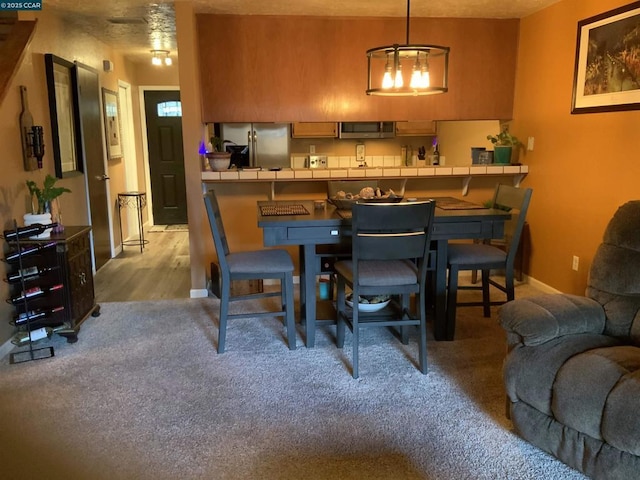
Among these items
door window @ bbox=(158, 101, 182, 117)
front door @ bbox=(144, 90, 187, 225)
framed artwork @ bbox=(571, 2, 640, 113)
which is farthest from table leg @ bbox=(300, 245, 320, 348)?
door window @ bbox=(158, 101, 182, 117)

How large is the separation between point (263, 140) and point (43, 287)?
3.13m

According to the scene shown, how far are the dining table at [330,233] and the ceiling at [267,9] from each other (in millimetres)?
1619

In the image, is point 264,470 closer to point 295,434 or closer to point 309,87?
point 295,434

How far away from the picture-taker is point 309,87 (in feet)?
14.3

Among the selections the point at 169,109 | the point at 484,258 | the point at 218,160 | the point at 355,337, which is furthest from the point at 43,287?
the point at 169,109

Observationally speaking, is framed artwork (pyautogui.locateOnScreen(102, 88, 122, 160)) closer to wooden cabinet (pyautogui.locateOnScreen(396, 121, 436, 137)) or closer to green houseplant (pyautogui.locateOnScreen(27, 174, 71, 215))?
green houseplant (pyautogui.locateOnScreen(27, 174, 71, 215))

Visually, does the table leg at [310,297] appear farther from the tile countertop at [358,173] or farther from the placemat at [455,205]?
the tile countertop at [358,173]

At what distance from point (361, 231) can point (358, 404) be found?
33.9 inches

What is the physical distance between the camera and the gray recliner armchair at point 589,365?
1.78 meters

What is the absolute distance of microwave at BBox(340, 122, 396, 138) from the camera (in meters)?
5.97

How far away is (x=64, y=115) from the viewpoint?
434 centimetres

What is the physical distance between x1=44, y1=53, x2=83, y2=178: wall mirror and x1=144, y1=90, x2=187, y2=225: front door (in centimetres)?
256

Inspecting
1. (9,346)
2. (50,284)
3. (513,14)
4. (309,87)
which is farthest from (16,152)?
(513,14)

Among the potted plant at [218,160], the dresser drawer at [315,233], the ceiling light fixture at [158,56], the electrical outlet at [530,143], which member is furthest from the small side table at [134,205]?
the electrical outlet at [530,143]
